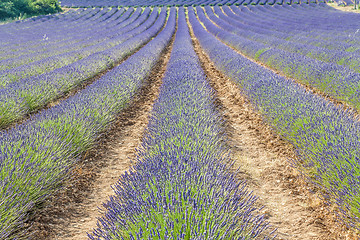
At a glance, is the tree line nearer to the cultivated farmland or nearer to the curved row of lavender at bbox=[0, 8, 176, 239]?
the cultivated farmland

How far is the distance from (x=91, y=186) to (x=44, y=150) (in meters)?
0.66

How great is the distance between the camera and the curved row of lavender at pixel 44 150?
2426mm

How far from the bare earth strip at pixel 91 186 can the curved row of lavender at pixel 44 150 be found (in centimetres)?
15

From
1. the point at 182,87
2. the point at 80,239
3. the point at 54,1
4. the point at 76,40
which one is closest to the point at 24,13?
the point at 54,1

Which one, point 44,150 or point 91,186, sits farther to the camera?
point 91,186

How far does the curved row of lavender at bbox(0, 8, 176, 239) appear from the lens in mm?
2426

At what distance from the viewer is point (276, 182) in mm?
3338

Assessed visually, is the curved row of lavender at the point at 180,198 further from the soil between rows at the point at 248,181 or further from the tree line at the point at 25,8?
the tree line at the point at 25,8

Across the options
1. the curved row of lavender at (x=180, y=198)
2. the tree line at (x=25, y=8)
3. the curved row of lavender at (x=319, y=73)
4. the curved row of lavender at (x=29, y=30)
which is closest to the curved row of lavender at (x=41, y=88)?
the curved row of lavender at (x=180, y=198)

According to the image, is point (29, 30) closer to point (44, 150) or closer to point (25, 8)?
point (25, 8)

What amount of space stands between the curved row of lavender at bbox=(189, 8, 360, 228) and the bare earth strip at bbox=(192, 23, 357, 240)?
0.15m

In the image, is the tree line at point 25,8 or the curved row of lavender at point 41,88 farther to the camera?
the tree line at point 25,8

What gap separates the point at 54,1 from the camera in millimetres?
35594

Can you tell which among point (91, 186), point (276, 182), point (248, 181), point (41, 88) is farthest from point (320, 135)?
point (41, 88)
